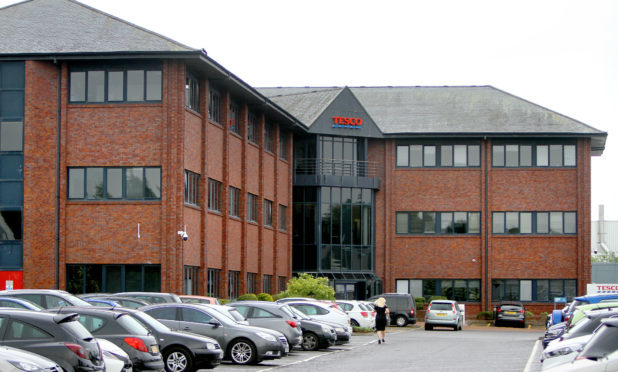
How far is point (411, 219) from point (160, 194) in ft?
83.5

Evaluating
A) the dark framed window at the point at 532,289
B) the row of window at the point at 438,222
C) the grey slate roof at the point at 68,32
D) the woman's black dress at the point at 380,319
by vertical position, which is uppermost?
the grey slate roof at the point at 68,32

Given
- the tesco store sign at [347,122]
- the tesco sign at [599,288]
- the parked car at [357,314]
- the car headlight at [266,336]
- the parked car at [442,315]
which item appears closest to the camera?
the car headlight at [266,336]

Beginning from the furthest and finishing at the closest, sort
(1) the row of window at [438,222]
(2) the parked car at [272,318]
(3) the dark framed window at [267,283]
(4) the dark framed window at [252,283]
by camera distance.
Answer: (1) the row of window at [438,222], (3) the dark framed window at [267,283], (4) the dark framed window at [252,283], (2) the parked car at [272,318]

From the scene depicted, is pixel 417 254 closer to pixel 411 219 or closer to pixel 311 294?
pixel 411 219

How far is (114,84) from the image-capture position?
3634cm

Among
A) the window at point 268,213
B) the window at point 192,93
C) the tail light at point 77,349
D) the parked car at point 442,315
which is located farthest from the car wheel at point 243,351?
the window at point 268,213

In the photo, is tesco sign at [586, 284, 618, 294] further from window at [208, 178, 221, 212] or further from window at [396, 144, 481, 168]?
window at [208, 178, 221, 212]

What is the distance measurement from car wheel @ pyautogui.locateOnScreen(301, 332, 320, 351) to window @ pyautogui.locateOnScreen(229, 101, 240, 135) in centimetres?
1640

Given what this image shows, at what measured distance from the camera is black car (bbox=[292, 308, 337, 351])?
2841 cm

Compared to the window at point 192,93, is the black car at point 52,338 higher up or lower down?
lower down

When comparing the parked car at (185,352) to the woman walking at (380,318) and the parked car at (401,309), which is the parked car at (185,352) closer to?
the woman walking at (380,318)

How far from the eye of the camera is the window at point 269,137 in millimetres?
48981

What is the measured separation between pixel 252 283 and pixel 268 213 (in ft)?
15.6

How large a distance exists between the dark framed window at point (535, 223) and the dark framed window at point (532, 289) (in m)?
2.93
